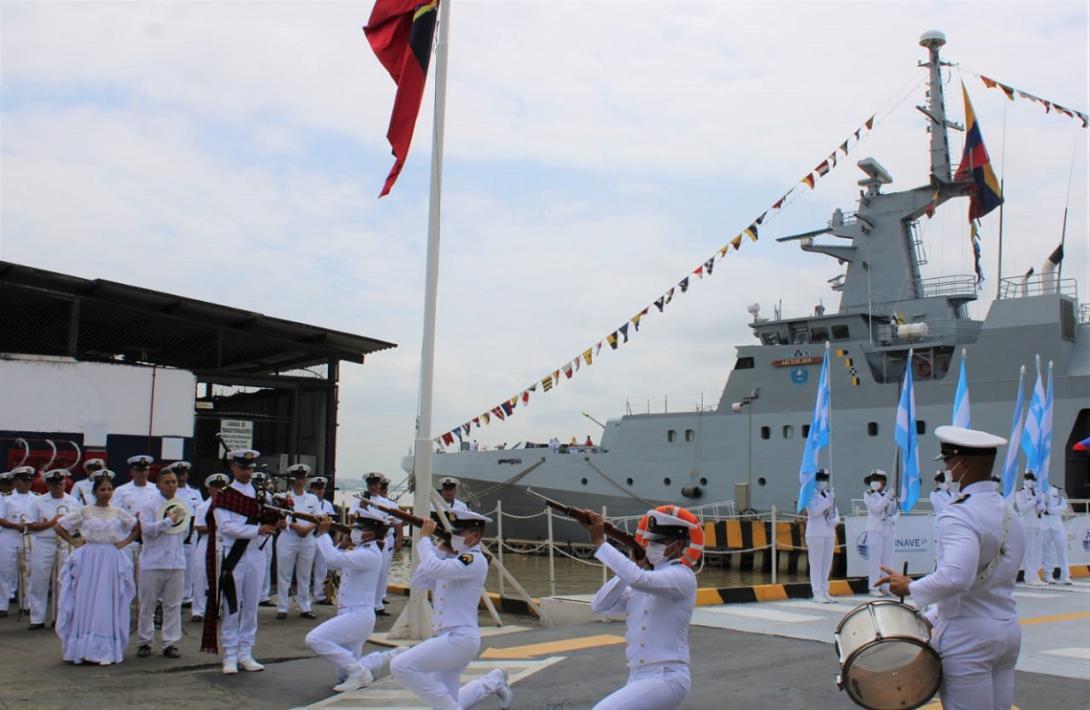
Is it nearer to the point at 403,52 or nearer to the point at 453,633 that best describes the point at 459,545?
the point at 453,633

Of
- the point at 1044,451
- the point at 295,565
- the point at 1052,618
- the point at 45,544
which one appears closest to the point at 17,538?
the point at 45,544

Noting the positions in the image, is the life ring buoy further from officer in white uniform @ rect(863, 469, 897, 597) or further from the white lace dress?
officer in white uniform @ rect(863, 469, 897, 597)

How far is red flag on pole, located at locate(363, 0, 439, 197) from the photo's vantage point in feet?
30.0

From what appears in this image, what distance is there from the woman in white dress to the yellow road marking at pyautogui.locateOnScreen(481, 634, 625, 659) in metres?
3.21

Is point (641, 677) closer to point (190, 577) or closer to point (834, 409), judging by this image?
point (190, 577)

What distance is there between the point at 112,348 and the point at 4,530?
8.70 m

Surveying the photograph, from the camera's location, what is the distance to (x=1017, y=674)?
6.88 metres

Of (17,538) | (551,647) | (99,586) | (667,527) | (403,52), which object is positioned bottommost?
(551,647)

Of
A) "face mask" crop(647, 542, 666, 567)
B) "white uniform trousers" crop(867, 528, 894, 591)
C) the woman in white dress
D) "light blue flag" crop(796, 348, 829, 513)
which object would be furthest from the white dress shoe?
"white uniform trousers" crop(867, 528, 894, 591)

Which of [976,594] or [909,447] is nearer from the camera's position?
[976,594]

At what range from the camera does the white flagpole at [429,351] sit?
8891 millimetres

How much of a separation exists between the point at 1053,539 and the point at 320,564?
11.7 metres

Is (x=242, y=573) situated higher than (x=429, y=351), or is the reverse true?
(x=429, y=351)

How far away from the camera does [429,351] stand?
29.5ft
